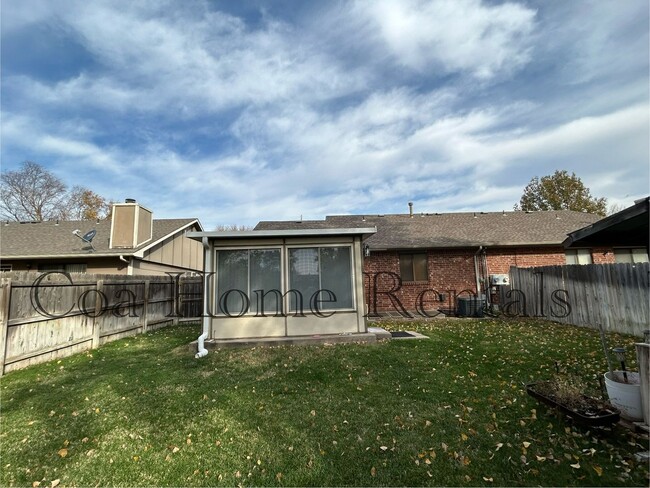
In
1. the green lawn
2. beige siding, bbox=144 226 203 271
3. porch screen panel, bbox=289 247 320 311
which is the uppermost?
beige siding, bbox=144 226 203 271

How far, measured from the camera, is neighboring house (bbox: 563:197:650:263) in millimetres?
3424

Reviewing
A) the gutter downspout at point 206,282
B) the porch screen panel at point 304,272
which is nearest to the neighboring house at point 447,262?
the porch screen panel at point 304,272

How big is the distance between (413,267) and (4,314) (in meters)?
11.8

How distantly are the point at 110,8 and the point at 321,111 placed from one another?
6672 millimetres

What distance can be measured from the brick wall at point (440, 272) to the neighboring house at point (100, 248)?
9162 mm

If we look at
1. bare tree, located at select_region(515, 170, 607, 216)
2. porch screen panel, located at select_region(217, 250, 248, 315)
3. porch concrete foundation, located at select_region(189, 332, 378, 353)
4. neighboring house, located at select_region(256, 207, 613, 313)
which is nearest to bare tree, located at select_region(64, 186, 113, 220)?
porch screen panel, located at select_region(217, 250, 248, 315)

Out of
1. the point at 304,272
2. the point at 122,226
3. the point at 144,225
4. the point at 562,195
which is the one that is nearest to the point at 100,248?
the point at 122,226

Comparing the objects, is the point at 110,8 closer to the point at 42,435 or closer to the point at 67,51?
the point at 67,51

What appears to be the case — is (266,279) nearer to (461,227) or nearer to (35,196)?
(461,227)

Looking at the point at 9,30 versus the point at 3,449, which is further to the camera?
the point at 9,30

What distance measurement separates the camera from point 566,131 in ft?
36.0

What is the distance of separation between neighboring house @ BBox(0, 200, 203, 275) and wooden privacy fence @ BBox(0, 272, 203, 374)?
231 cm

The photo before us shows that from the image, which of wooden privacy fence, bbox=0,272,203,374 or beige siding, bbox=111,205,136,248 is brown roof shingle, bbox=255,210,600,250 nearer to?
beige siding, bbox=111,205,136,248

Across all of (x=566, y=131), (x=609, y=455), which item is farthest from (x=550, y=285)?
(x=609, y=455)
